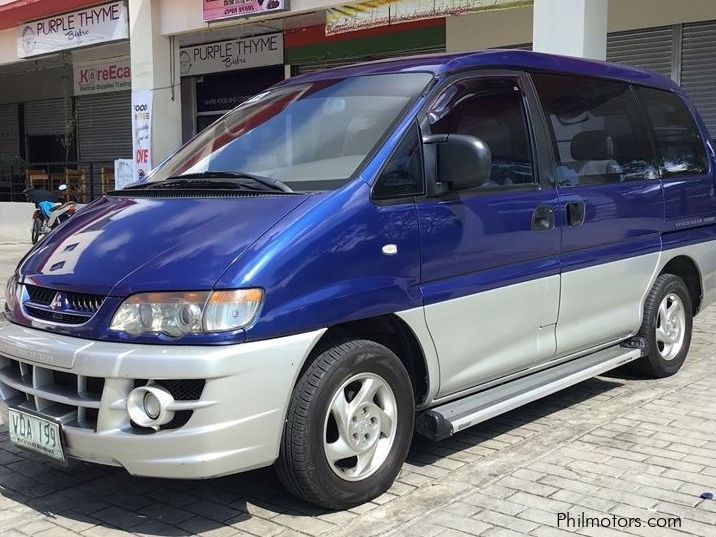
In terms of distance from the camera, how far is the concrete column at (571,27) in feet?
27.6

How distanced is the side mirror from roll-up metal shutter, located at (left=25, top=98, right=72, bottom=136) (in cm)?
1929

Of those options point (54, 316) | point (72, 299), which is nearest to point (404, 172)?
point (72, 299)

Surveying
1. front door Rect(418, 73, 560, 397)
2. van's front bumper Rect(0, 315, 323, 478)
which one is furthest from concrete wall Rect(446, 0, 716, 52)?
van's front bumper Rect(0, 315, 323, 478)

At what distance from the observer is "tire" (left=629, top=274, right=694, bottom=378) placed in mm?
5508

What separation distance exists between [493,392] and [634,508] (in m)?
0.95

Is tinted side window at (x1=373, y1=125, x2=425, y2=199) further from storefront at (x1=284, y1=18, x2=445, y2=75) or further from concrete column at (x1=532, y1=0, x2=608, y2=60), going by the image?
storefront at (x1=284, y1=18, x2=445, y2=75)

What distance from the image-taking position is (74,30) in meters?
14.7

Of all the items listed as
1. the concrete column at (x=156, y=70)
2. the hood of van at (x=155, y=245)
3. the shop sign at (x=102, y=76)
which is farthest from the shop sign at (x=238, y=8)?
the hood of van at (x=155, y=245)

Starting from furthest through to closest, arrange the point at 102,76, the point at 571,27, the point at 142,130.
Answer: the point at 102,76 < the point at 142,130 < the point at 571,27

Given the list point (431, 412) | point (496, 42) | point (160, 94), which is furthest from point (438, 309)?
point (160, 94)

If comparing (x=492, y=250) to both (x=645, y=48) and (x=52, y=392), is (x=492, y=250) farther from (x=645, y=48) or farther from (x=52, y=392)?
(x=645, y=48)

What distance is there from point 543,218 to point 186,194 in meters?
1.97

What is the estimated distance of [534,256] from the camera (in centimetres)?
438

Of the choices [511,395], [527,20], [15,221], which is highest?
[527,20]
